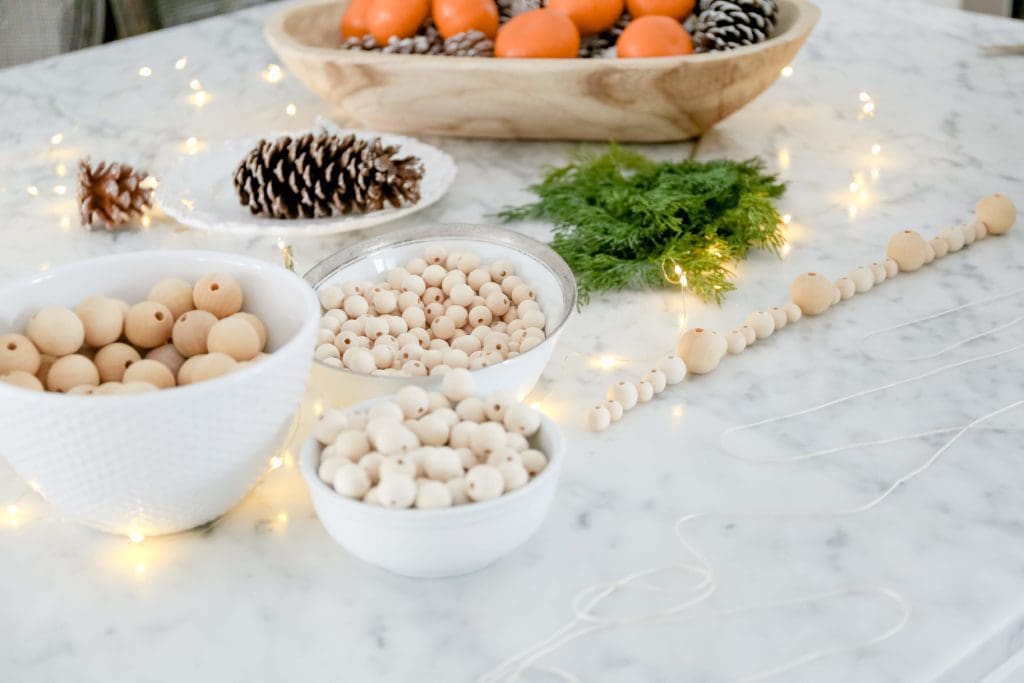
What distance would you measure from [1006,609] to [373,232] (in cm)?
70

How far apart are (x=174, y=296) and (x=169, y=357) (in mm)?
43

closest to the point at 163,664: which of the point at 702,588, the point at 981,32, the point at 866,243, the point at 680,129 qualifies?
the point at 702,588

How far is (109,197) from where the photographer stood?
44.4 inches

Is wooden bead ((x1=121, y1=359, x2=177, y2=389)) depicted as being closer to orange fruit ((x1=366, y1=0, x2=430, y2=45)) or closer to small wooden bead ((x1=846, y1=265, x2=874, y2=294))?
small wooden bead ((x1=846, y1=265, x2=874, y2=294))

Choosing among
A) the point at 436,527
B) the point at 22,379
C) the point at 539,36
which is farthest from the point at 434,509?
the point at 539,36

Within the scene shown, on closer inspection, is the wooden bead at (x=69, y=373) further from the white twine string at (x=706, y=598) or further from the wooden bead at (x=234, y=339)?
the white twine string at (x=706, y=598)

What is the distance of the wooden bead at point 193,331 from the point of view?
71 cm

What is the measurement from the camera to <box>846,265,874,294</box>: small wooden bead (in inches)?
37.7

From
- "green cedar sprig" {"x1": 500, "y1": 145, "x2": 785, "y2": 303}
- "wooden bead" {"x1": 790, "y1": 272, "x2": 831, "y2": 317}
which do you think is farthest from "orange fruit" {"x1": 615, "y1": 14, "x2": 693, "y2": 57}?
"wooden bead" {"x1": 790, "y1": 272, "x2": 831, "y2": 317}

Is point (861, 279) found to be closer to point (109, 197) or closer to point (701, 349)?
point (701, 349)

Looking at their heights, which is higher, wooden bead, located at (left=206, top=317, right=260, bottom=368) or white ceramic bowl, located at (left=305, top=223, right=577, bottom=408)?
wooden bead, located at (left=206, top=317, right=260, bottom=368)

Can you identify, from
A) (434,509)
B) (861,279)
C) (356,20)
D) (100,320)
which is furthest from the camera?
(356,20)

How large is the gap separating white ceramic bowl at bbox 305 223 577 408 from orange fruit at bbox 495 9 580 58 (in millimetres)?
364

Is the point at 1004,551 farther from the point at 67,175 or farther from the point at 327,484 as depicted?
the point at 67,175
